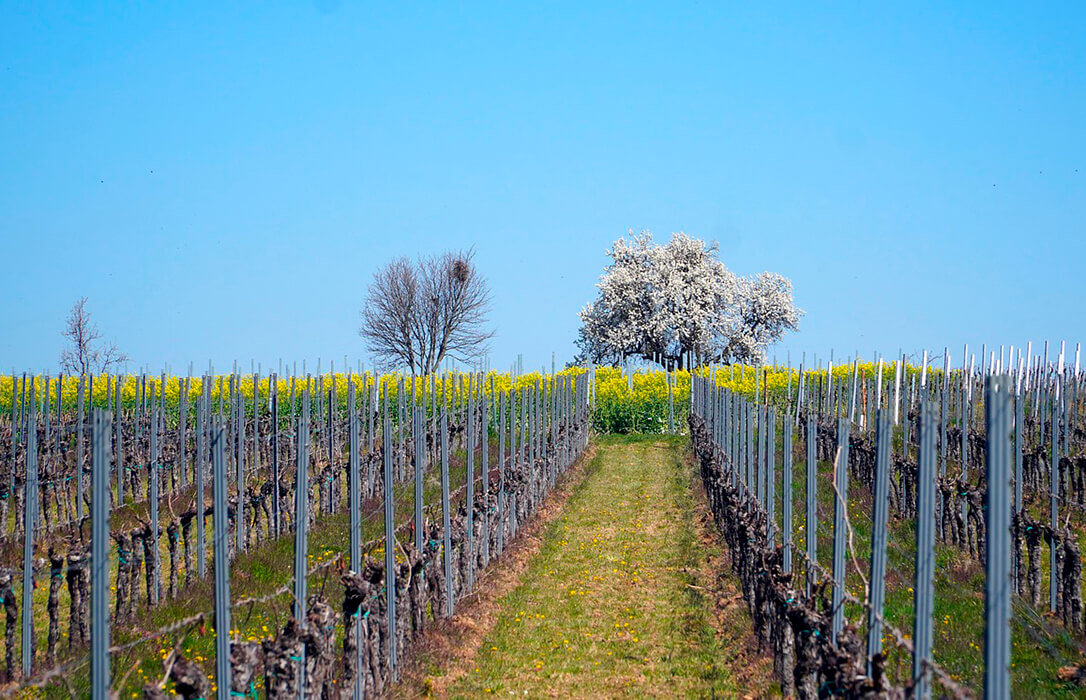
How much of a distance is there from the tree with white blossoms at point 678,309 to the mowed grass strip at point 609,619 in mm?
35295

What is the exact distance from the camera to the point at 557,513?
54.7ft

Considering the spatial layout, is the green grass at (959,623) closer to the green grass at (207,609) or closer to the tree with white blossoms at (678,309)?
the green grass at (207,609)

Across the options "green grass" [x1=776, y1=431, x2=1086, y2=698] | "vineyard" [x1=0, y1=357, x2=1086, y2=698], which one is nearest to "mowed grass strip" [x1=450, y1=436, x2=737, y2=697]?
"vineyard" [x1=0, y1=357, x2=1086, y2=698]

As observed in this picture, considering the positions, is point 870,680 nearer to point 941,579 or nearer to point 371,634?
point 371,634

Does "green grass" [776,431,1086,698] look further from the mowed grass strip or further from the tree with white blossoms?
the tree with white blossoms

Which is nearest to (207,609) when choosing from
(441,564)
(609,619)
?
(441,564)

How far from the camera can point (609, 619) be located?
32.7 feet

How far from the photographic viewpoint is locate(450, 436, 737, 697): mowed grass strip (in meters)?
8.09

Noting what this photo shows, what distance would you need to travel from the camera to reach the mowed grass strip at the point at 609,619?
26.6 feet

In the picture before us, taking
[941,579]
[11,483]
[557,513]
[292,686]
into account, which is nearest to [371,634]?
[292,686]

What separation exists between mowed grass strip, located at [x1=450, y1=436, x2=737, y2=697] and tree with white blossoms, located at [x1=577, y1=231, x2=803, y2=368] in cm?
3530

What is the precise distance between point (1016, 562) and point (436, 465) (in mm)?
12910

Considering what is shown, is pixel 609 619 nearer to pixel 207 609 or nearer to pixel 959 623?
pixel 959 623

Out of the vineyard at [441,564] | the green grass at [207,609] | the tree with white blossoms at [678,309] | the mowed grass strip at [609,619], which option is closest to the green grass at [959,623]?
the vineyard at [441,564]
